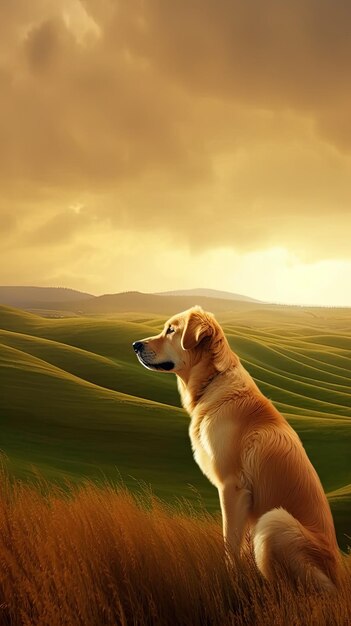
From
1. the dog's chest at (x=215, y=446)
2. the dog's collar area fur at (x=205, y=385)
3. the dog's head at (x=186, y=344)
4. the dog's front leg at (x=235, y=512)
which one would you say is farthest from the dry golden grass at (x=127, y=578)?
the dog's head at (x=186, y=344)

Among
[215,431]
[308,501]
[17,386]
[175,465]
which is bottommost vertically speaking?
[175,465]

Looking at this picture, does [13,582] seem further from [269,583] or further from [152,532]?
[269,583]

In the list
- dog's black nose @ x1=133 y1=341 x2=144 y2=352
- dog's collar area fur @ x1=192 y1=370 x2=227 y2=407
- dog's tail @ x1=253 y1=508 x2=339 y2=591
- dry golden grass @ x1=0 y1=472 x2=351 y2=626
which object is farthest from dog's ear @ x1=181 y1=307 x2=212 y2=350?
dog's tail @ x1=253 y1=508 x2=339 y2=591

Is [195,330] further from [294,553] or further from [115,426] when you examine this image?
[115,426]

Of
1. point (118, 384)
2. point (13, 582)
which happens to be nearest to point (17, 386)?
point (118, 384)

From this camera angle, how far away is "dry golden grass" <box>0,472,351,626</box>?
14.2ft

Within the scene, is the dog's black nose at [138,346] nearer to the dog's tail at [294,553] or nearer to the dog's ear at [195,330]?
the dog's ear at [195,330]

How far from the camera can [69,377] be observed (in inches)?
1201

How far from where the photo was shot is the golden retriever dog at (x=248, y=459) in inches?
201

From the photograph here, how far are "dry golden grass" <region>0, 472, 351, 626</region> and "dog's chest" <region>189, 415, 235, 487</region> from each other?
1.92 feet

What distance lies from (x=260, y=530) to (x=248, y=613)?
37.3 inches

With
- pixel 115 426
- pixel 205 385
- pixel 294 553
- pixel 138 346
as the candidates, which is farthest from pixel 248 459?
pixel 115 426

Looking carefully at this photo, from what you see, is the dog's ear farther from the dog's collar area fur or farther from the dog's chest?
the dog's chest

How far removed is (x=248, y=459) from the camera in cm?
580
